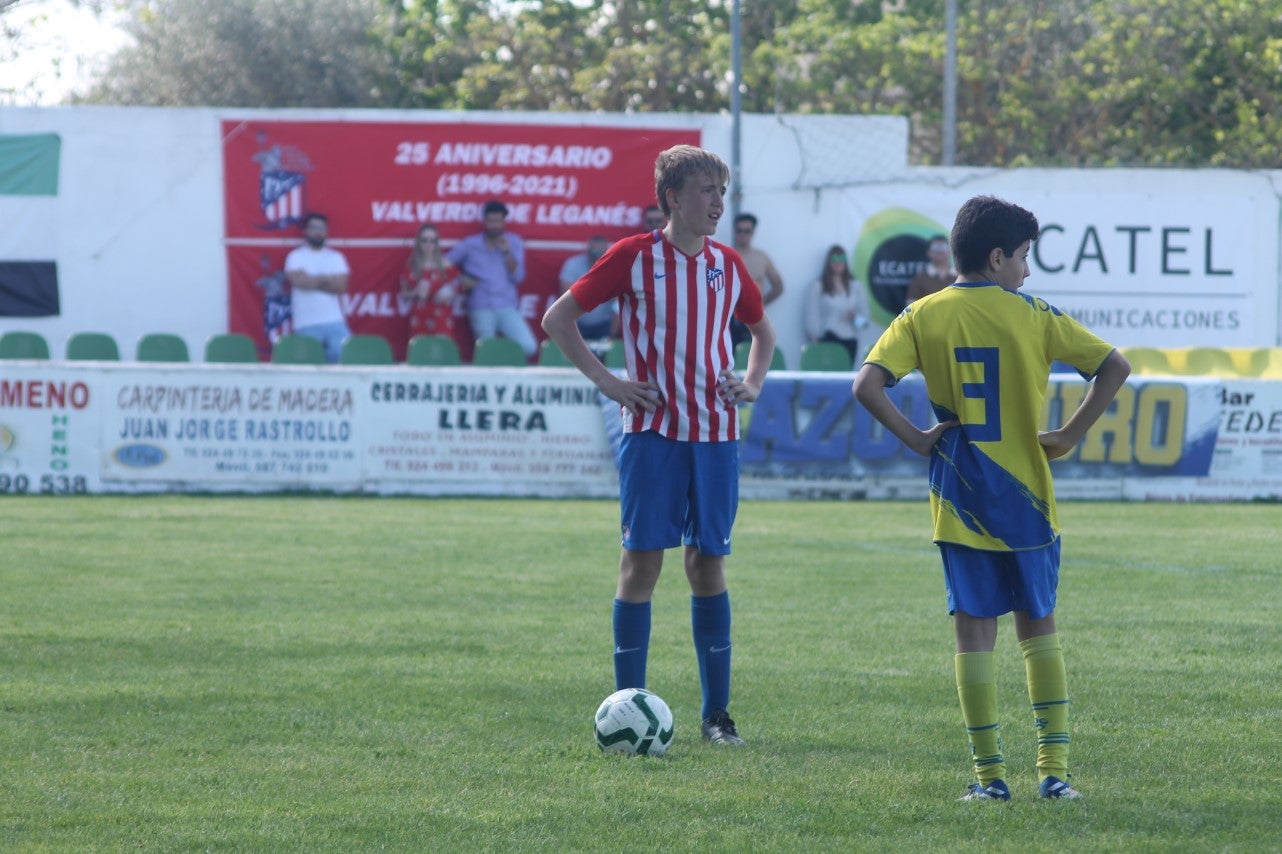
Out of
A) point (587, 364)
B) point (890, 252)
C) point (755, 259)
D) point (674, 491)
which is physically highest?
point (890, 252)

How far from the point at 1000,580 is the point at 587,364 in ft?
5.22

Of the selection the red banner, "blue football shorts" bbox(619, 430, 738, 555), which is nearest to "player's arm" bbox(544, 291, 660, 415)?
"blue football shorts" bbox(619, 430, 738, 555)

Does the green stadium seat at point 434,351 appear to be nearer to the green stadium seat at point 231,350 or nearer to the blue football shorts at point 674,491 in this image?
the green stadium seat at point 231,350

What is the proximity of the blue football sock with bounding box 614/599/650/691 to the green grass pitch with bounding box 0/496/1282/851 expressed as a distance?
0.83 ft

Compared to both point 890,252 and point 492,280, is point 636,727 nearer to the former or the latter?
point 492,280

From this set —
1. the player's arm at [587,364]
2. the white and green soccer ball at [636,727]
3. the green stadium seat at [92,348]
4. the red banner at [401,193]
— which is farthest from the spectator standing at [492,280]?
the white and green soccer ball at [636,727]

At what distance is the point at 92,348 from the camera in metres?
18.5

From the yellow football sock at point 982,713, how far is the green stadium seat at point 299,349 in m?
13.9

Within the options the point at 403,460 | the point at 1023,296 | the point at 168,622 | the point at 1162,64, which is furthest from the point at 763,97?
the point at 1023,296

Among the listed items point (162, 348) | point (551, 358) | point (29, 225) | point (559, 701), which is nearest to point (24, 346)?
point (162, 348)

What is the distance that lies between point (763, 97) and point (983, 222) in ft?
99.2

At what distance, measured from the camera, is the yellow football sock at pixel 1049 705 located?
182 inches

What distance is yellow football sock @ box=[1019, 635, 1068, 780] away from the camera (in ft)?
15.2

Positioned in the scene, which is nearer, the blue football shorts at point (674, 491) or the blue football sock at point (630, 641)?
the blue football shorts at point (674, 491)
